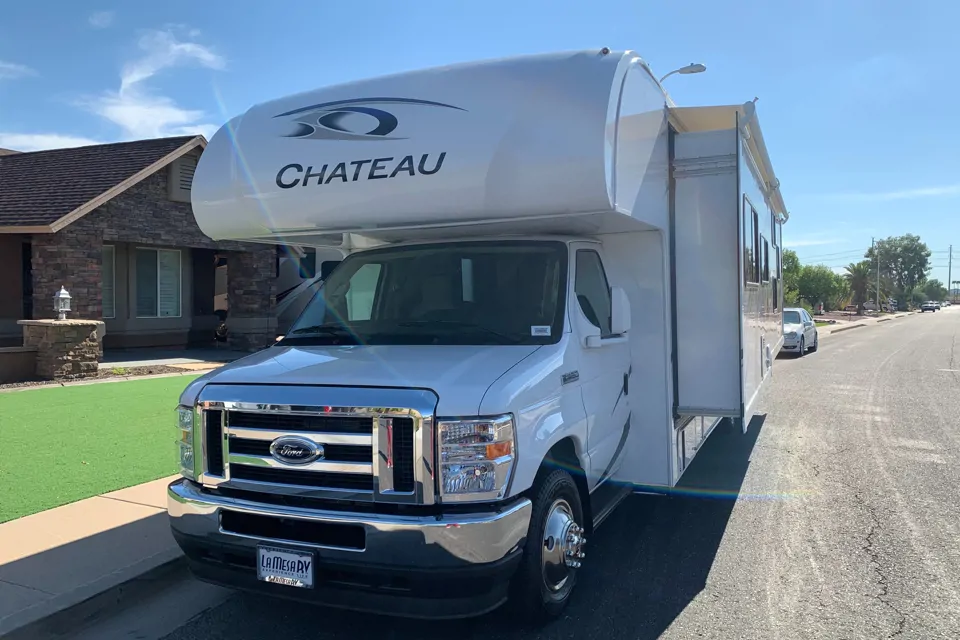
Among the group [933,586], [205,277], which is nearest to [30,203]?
[205,277]

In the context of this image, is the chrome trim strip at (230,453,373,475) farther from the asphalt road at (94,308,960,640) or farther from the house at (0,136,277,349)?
the house at (0,136,277,349)

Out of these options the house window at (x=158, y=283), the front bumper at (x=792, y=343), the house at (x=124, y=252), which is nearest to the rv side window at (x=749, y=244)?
the house at (x=124, y=252)

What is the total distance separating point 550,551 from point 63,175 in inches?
672

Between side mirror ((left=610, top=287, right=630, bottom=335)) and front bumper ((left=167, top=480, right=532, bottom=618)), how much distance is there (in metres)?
Result: 1.44

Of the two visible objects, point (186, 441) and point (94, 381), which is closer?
point (186, 441)

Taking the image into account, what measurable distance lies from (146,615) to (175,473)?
103 inches

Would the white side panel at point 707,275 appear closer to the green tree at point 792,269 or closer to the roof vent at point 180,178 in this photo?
the roof vent at point 180,178

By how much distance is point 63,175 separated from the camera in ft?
54.8

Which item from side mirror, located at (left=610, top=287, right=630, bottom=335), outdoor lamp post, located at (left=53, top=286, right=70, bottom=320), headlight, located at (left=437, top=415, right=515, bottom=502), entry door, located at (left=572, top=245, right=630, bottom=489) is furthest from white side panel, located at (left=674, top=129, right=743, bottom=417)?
outdoor lamp post, located at (left=53, top=286, right=70, bottom=320)

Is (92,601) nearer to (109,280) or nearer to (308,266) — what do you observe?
(109,280)

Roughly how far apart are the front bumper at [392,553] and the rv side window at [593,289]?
146 centimetres

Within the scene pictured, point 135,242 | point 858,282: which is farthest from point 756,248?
point 858,282

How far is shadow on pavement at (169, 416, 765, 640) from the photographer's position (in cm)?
382

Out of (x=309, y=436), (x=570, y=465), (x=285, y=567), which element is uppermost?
(x=309, y=436)
